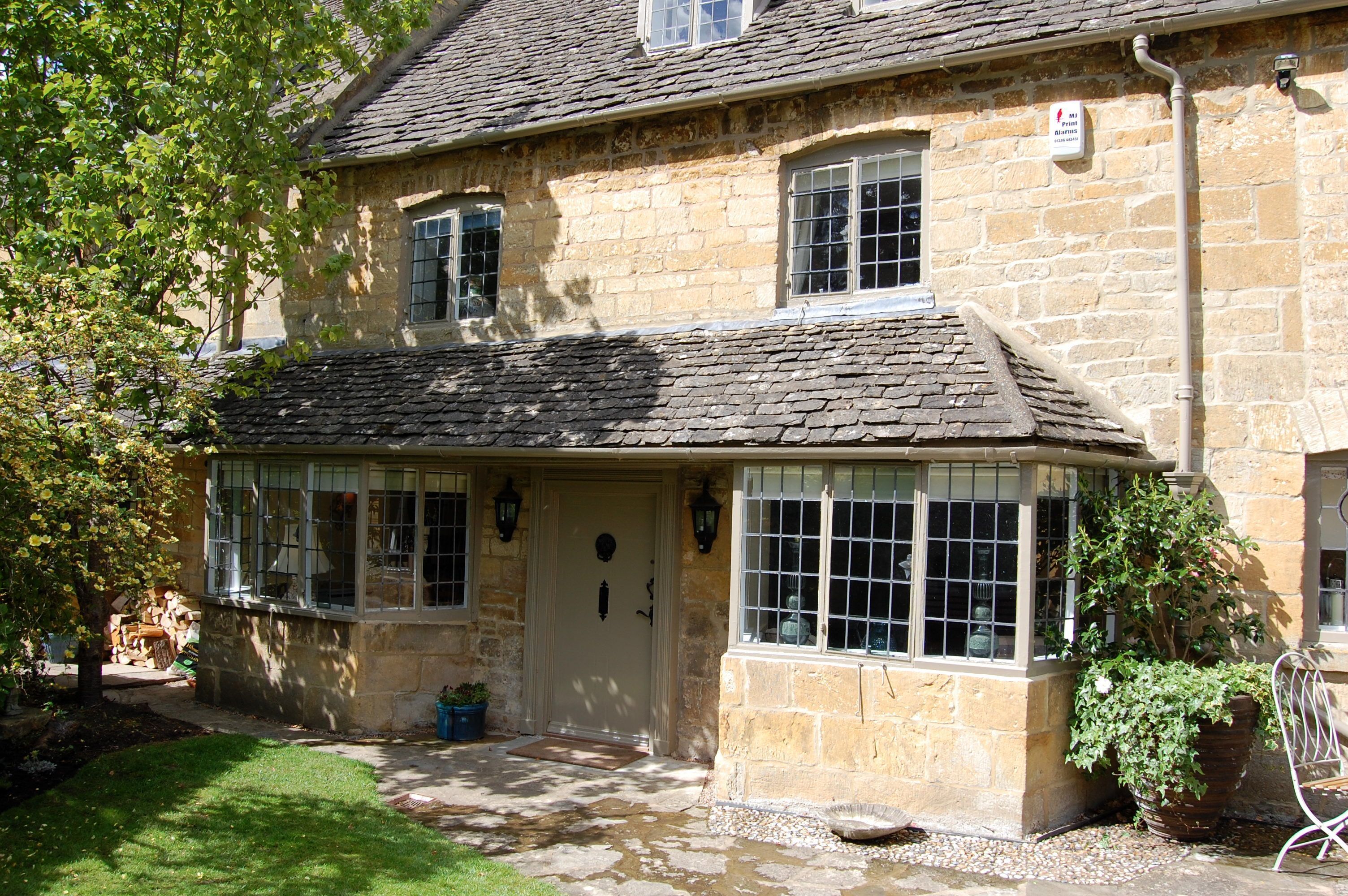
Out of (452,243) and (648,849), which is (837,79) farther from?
(648,849)

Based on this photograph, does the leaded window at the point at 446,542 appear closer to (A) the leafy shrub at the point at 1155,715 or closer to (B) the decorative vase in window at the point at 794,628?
(B) the decorative vase in window at the point at 794,628

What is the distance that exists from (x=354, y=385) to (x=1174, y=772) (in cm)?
758

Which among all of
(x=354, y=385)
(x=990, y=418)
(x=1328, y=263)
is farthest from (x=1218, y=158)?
(x=354, y=385)

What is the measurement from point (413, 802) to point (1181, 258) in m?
6.50

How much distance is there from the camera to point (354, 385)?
33.3 ft

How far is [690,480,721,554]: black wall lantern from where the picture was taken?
8.53m

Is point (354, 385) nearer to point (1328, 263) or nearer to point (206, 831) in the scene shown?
point (206, 831)

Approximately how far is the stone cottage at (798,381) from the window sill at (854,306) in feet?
0.11

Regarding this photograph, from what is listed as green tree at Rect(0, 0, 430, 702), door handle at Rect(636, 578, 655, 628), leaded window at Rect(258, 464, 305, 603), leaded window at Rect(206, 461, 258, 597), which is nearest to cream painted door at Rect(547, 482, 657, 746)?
door handle at Rect(636, 578, 655, 628)

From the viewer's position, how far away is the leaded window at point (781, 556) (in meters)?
7.41

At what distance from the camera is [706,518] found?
28.0 feet

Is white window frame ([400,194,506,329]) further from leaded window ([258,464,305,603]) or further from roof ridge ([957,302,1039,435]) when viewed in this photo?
roof ridge ([957,302,1039,435])

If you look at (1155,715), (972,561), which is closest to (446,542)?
(972,561)

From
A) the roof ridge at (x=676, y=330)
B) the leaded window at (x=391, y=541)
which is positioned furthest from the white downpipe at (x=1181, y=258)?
the leaded window at (x=391, y=541)
